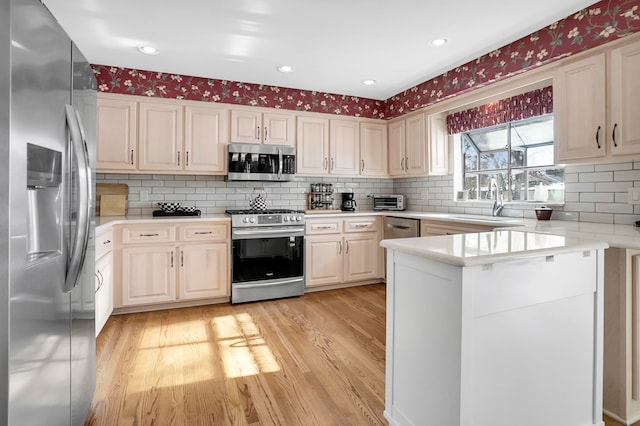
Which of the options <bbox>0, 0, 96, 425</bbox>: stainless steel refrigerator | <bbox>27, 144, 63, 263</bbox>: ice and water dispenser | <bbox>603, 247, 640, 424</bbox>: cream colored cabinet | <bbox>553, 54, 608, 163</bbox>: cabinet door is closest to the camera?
<bbox>0, 0, 96, 425</bbox>: stainless steel refrigerator

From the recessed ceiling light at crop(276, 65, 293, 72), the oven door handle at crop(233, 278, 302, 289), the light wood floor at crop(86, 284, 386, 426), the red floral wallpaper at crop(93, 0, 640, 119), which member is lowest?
the light wood floor at crop(86, 284, 386, 426)

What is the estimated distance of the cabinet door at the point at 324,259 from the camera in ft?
13.0

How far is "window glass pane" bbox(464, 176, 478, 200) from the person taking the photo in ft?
13.1

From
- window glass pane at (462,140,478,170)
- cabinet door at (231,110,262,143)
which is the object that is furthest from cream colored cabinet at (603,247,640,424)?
cabinet door at (231,110,262,143)

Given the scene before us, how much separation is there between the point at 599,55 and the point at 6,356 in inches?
132

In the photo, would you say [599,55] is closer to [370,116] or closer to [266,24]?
[266,24]

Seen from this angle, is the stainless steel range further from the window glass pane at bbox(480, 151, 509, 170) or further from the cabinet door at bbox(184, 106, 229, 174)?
the window glass pane at bbox(480, 151, 509, 170)

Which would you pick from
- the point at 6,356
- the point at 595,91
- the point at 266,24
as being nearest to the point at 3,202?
the point at 6,356

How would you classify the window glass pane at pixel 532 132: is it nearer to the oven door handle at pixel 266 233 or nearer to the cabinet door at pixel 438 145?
the cabinet door at pixel 438 145

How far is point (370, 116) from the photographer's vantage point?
4715mm

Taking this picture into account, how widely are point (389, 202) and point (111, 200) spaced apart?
3.25 m

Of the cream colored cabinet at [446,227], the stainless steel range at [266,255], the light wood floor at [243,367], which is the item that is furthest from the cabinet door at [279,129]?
the light wood floor at [243,367]

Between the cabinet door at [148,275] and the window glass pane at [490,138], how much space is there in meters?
3.51

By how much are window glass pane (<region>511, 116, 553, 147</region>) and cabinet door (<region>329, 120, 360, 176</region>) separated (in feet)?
5.83
